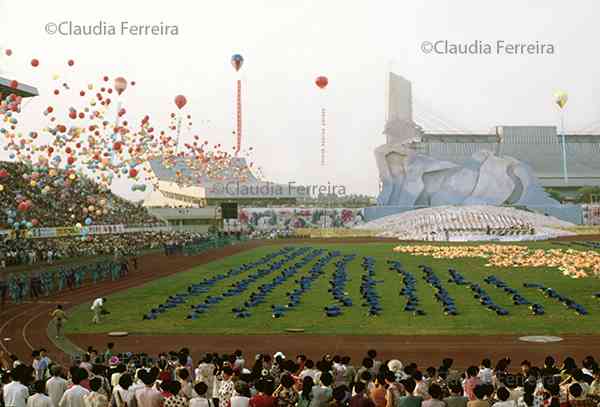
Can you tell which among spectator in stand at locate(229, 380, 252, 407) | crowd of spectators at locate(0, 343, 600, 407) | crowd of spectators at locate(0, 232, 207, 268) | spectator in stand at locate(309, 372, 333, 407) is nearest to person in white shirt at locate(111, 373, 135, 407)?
crowd of spectators at locate(0, 343, 600, 407)

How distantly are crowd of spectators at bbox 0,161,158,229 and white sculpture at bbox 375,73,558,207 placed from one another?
65737 mm

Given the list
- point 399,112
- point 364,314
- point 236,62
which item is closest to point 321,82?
point 236,62

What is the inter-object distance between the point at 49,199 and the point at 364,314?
43470mm

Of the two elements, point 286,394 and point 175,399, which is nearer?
point 175,399

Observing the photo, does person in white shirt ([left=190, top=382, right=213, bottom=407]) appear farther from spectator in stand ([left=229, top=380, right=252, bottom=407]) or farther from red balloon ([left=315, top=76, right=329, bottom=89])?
red balloon ([left=315, top=76, right=329, bottom=89])

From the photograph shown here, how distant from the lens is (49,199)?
68.9 metres

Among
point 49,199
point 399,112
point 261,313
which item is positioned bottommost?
point 261,313

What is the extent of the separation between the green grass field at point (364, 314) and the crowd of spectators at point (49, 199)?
559 inches

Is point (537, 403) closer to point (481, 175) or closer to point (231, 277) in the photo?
point (231, 277)

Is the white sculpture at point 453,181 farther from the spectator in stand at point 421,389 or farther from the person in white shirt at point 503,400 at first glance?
the person in white shirt at point 503,400

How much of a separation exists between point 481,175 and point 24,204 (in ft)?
339

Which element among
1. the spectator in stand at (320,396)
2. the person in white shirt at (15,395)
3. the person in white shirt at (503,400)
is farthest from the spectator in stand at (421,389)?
the person in white shirt at (15,395)

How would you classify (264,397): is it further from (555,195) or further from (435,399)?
(555,195)

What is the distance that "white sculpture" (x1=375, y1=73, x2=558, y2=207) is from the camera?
137125 mm
